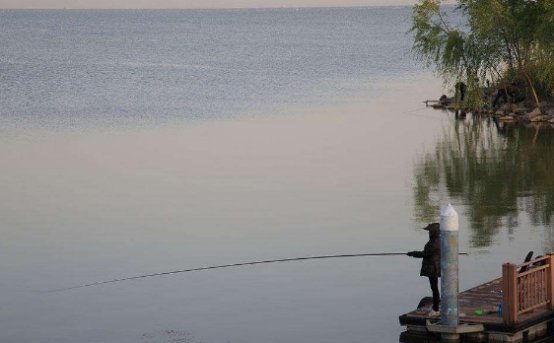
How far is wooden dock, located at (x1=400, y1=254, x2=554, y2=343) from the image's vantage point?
22609 millimetres

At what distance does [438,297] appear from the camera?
76.8 feet

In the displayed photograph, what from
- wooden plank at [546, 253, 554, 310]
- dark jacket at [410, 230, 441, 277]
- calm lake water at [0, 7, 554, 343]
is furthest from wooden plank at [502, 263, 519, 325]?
calm lake water at [0, 7, 554, 343]

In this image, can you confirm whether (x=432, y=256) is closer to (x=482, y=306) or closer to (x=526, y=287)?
(x=482, y=306)

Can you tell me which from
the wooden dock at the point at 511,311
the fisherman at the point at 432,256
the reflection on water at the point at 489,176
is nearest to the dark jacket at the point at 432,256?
the fisherman at the point at 432,256

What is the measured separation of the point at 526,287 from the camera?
23.2 metres

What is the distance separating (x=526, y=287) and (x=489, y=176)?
817 inches

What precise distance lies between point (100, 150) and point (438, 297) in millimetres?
31214

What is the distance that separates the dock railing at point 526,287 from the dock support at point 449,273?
77cm

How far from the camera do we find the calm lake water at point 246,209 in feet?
86.7

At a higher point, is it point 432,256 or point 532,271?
point 432,256

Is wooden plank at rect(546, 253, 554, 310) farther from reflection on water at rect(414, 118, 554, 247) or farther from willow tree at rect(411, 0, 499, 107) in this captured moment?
willow tree at rect(411, 0, 499, 107)

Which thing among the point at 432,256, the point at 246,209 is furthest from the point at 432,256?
the point at 246,209

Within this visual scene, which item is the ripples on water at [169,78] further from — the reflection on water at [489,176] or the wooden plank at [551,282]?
the wooden plank at [551,282]

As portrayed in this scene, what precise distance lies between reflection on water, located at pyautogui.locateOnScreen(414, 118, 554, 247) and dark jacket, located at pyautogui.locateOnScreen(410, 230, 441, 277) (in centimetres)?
838
